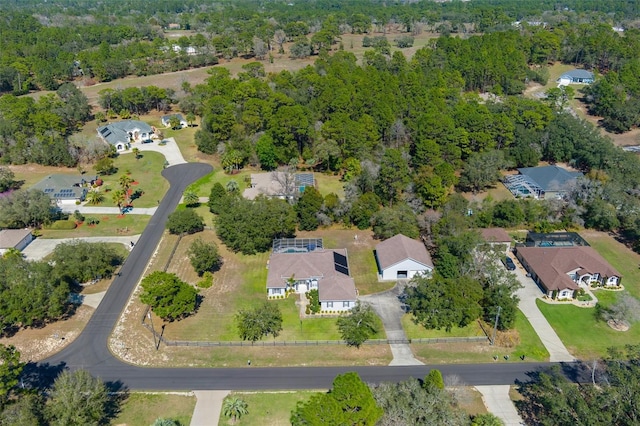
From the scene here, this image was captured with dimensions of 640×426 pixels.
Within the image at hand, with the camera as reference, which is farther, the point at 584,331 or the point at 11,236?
the point at 11,236

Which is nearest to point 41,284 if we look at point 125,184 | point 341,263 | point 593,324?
point 125,184

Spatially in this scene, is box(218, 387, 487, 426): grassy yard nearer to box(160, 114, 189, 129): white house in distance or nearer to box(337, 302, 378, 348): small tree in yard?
box(337, 302, 378, 348): small tree in yard

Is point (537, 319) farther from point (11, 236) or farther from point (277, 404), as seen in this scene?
point (11, 236)

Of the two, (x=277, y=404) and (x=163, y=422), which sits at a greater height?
(x=163, y=422)

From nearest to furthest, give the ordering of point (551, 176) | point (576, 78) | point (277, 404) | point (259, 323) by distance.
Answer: point (277, 404) < point (259, 323) < point (551, 176) < point (576, 78)

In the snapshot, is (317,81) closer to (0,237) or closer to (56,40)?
(0,237)

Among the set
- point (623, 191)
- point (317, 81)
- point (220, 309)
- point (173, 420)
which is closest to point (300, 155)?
point (317, 81)

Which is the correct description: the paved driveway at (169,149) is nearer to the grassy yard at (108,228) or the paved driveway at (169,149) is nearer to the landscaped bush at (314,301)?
the grassy yard at (108,228)
